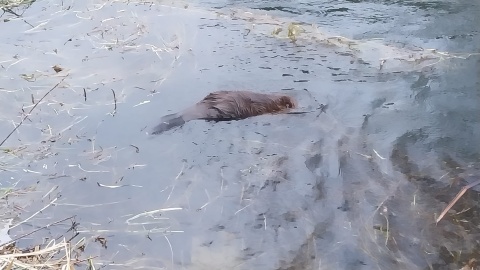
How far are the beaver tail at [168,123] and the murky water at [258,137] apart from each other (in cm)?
7

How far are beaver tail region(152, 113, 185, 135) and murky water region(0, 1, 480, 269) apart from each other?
0.07 meters

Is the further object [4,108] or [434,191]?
[4,108]

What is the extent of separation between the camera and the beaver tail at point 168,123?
475 cm

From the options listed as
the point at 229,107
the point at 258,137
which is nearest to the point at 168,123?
the point at 229,107

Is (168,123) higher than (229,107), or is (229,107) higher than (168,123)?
(229,107)

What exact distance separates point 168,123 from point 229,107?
0.54 metres

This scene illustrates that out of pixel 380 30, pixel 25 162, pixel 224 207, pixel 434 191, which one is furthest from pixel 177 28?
→ pixel 434 191

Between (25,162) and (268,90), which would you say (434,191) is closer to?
(268,90)

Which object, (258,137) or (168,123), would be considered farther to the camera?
(168,123)

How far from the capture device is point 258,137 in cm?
464

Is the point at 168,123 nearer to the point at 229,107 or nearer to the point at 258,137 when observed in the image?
the point at 229,107

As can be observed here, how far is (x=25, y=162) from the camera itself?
4301 millimetres

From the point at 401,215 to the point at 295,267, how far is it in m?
0.85

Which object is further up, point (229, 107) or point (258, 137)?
point (229, 107)
